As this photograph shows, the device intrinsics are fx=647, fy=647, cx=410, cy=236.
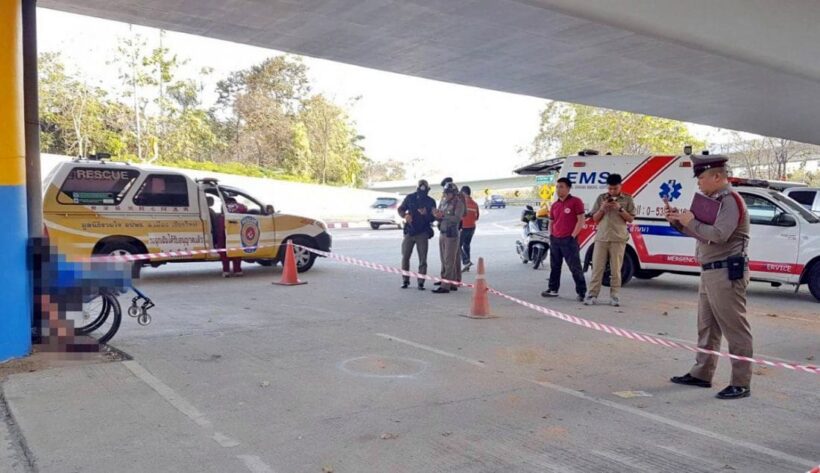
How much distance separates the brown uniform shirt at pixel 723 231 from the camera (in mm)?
5379

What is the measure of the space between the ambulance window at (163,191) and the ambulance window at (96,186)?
24 cm

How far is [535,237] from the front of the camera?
1480 cm

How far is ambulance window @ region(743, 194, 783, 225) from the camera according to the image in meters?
11.3

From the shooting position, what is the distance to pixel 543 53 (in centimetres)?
1306

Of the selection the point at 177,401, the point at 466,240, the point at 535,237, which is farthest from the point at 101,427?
the point at 535,237

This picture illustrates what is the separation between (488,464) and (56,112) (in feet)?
117

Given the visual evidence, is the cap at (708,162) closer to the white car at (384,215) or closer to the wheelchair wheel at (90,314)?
the wheelchair wheel at (90,314)

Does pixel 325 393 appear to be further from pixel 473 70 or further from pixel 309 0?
pixel 473 70

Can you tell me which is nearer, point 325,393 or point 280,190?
point 325,393

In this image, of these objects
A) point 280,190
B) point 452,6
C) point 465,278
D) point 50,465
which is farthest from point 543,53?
point 280,190

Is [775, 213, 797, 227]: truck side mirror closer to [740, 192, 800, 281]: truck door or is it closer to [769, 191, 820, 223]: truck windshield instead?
[740, 192, 800, 281]: truck door

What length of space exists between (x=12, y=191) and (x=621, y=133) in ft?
107

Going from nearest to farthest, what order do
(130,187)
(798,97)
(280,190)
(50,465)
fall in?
(50,465) < (130,187) < (798,97) < (280,190)

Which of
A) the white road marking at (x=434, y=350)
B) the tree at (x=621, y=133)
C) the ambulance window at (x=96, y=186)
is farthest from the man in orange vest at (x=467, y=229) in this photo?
the tree at (x=621, y=133)
